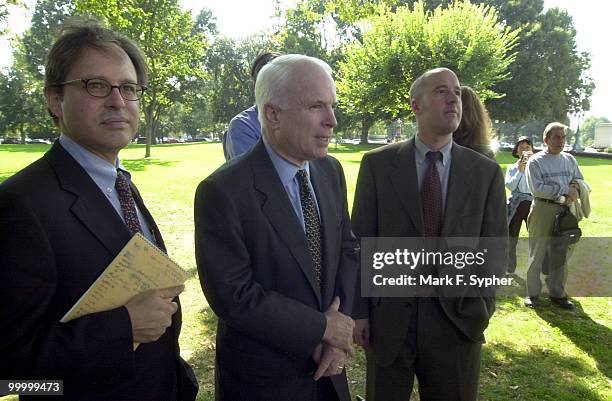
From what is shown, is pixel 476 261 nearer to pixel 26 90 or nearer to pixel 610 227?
pixel 610 227

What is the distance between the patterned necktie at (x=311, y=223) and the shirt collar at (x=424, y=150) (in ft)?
3.30

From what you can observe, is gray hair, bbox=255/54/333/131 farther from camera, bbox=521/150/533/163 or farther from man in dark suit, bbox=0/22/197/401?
camera, bbox=521/150/533/163

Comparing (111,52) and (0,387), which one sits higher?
(111,52)

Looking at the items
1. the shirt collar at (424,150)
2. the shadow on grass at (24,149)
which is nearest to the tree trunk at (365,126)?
the shadow on grass at (24,149)

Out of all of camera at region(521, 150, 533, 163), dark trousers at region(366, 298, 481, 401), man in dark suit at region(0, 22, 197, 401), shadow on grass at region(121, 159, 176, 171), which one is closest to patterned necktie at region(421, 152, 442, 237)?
dark trousers at region(366, 298, 481, 401)

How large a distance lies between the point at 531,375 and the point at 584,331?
141 centimetres

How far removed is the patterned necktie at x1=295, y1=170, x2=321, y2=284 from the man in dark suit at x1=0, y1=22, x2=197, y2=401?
0.67 metres

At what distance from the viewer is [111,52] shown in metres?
1.70

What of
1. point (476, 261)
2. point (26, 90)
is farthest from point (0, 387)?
point (26, 90)

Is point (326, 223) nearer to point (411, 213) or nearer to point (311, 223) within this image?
point (311, 223)

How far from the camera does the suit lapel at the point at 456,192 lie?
7.93ft

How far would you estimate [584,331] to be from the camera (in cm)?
468

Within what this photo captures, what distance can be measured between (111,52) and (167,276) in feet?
3.22

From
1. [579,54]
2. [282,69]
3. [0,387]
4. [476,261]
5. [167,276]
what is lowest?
[0,387]
